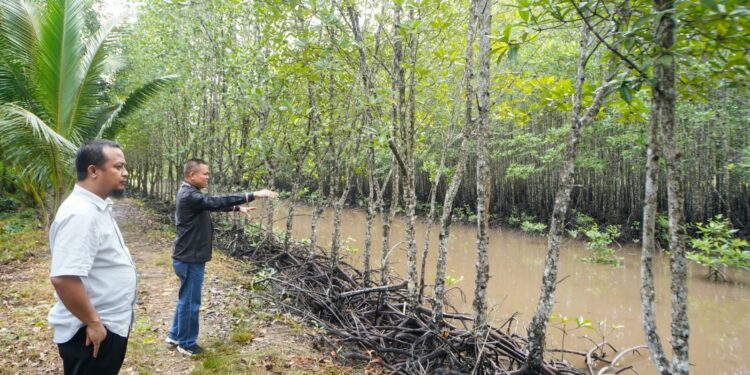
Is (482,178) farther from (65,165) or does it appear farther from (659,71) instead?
(65,165)

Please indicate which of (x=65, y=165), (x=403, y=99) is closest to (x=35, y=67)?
(x=65, y=165)

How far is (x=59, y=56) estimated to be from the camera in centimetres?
605

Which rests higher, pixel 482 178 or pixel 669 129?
pixel 669 129

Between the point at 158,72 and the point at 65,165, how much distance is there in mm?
4037

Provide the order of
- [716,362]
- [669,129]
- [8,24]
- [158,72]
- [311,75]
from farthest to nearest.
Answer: [158,72], [8,24], [716,362], [311,75], [669,129]

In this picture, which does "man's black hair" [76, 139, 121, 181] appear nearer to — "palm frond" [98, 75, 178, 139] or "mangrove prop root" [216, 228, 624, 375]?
"mangrove prop root" [216, 228, 624, 375]

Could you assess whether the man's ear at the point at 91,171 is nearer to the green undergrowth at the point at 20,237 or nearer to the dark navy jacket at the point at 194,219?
the dark navy jacket at the point at 194,219

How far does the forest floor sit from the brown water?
88.6 inches

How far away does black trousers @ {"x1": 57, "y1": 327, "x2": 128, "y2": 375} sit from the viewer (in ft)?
5.97

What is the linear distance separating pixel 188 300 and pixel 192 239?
54 cm

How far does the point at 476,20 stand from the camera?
154 inches

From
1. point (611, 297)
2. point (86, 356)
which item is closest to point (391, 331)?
point (86, 356)

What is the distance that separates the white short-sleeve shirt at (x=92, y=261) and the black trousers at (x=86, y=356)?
3 centimetres

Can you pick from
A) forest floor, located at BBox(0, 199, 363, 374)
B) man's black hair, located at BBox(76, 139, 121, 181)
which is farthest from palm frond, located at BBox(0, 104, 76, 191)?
man's black hair, located at BBox(76, 139, 121, 181)
